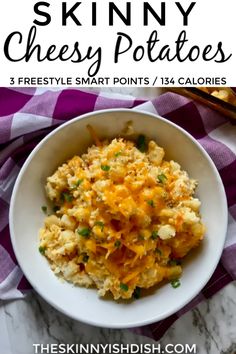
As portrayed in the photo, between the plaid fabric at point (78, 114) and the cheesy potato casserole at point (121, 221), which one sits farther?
the plaid fabric at point (78, 114)

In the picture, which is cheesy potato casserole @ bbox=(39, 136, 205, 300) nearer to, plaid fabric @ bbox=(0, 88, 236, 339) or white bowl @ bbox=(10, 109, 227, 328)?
white bowl @ bbox=(10, 109, 227, 328)

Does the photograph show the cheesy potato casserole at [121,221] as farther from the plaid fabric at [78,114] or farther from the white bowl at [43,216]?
the plaid fabric at [78,114]

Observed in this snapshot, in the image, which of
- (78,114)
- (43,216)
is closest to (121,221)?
(43,216)

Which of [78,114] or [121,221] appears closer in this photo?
[121,221]

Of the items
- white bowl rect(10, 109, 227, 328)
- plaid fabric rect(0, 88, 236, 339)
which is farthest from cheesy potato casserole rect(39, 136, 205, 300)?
plaid fabric rect(0, 88, 236, 339)

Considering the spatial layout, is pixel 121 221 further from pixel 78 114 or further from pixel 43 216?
pixel 78 114

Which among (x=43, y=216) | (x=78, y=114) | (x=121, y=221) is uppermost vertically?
(x=78, y=114)

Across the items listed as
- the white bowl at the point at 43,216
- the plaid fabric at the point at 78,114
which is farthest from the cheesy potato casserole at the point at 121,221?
the plaid fabric at the point at 78,114
